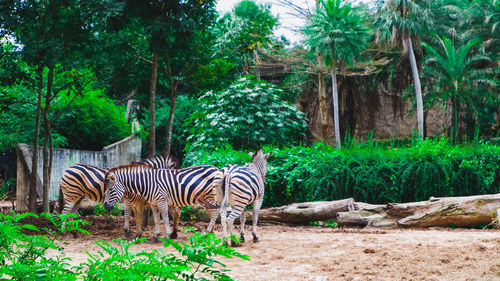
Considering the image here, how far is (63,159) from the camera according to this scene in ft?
43.6

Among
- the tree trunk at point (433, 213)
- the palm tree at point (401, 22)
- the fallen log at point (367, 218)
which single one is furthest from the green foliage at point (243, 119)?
the palm tree at point (401, 22)

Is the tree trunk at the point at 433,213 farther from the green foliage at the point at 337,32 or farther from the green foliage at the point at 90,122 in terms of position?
the green foliage at the point at 337,32

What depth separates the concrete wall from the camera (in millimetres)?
11400

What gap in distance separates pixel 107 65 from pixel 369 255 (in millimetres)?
6945

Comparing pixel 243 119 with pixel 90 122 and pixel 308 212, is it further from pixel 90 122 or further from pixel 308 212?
pixel 308 212

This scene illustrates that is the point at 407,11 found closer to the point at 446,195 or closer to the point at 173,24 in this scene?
the point at 446,195

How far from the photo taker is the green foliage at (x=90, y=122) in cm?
1524

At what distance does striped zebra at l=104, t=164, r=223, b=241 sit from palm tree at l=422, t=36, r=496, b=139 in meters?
21.0

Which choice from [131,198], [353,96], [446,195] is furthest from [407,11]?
[131,198]

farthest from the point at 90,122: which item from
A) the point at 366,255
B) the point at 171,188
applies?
the point at 366,255

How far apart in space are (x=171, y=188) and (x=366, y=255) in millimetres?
3677

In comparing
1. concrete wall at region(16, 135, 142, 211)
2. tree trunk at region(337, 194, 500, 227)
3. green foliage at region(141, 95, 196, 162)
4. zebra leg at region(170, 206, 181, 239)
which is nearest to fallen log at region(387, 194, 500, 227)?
tree trunk at region(337, 194, 500, 227)

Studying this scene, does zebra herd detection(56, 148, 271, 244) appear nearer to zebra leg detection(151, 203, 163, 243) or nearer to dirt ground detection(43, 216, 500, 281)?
zebra leg detection(151, 203, 163, 243)

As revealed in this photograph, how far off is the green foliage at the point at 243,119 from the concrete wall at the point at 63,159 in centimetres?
226
